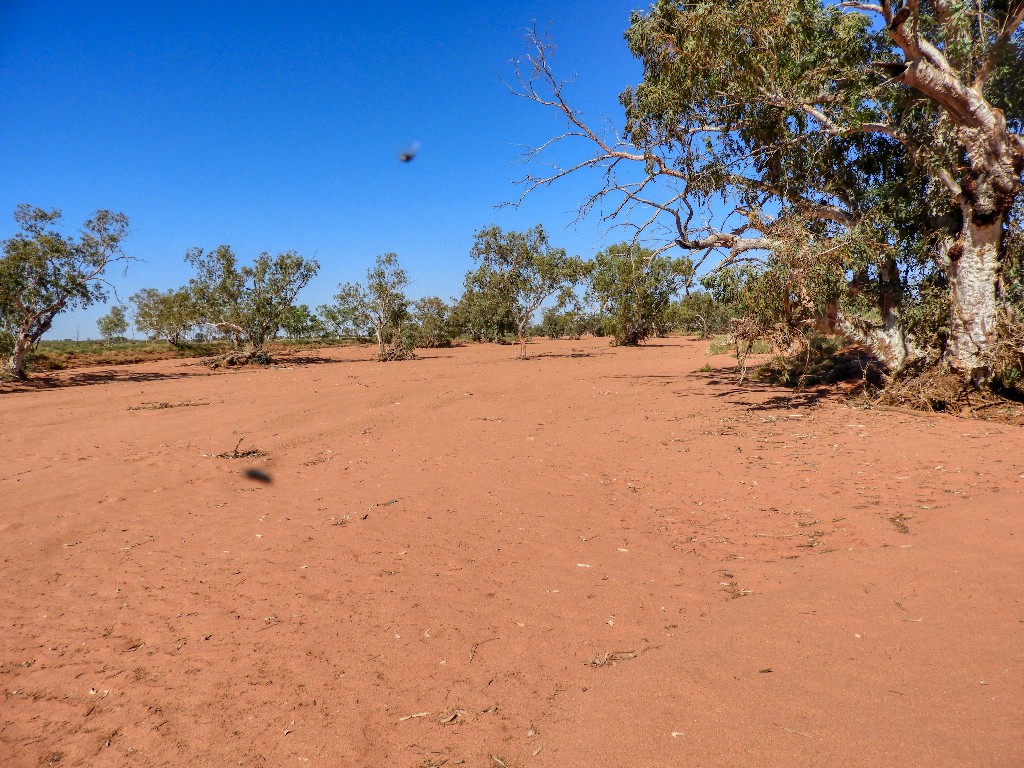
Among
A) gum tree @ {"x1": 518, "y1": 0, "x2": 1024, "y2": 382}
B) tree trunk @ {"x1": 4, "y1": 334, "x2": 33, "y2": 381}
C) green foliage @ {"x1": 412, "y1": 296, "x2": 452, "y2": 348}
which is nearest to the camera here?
gum tree @ {"x1": 518, "y1": 0, "x2": 1024, "y2": 382}

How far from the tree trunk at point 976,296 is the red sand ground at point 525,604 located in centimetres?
143

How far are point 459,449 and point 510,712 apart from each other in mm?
5428

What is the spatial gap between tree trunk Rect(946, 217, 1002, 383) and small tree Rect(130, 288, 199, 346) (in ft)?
107

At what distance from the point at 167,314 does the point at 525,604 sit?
127 ft

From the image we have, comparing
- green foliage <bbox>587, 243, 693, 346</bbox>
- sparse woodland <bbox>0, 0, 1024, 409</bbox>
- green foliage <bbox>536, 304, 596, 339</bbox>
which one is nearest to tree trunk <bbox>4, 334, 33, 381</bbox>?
sparse woodland <bbox>0, 0, 1024, 409</bbox>

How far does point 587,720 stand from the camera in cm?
241

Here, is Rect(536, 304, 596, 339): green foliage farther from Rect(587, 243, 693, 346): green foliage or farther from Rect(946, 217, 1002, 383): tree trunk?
Rect(946, 217, 1002, 383): tree trunk

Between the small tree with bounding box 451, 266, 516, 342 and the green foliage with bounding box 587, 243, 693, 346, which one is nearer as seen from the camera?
the green foliage with bounding box 587, 243, 693, 346

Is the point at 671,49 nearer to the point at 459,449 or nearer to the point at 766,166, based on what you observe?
the point at 766,166

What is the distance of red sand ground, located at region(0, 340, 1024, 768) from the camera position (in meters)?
2.30

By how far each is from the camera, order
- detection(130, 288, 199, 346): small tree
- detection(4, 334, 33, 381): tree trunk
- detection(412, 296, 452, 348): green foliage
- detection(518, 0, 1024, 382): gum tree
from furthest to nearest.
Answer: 1. detection(412, 296, 452, 348): green foliage
2. detection(130, 288, 199, 346): small tree
3. detection(4, 334, 33, 381): tree trunk
4. detection(518, 0, 1024, 382): gum tree

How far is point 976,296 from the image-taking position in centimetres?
853

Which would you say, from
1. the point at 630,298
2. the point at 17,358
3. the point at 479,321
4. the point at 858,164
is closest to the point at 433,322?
the point at 479,321

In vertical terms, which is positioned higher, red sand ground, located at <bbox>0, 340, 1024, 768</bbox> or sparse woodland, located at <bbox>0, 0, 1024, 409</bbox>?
sparse woodland, located at <bbox>0, 0, 1024, 409</bbox>
